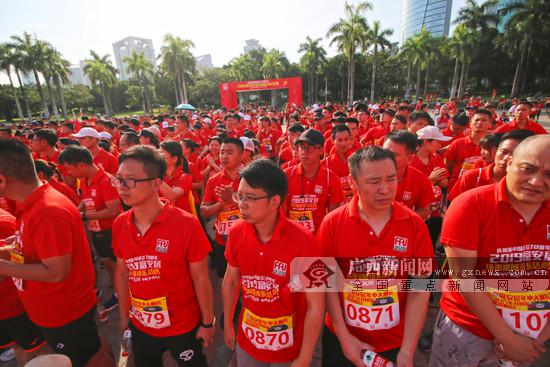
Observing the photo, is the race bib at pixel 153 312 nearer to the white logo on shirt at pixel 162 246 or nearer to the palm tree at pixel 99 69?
the white logo on shirt at pixel 162 246

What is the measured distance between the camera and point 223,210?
10.6 ft

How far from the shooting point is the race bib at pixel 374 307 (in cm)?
180

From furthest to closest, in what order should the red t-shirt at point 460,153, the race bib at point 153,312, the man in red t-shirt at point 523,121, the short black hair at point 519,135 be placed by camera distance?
1. the man in red t-shirt at point 523,121
2. the red t-shirt at point 460,153
3. the short black hair at point 519,135
4. the race bib at point 153,312

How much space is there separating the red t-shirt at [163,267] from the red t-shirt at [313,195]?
1.36 metres

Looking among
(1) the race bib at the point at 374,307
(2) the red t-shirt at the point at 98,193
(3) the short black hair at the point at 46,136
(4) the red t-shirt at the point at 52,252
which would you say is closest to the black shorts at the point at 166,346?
(4) the red t-shirt at the point at 52,252

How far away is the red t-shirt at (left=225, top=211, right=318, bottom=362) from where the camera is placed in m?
1.80

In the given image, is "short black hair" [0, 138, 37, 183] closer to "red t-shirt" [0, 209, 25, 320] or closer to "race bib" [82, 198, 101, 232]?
"red t-shirt" [0, 209, 25, 320]

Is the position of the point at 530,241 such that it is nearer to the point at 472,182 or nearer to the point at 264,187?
the point at 472,182

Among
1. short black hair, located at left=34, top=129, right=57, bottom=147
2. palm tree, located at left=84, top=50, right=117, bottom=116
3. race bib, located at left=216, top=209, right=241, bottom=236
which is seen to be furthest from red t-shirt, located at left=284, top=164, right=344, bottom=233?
palm tree, located at left=84, top=50, right=117, bottom=116

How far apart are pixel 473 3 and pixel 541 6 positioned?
8.83 m

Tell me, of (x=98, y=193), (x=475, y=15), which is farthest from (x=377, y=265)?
(x=475, y=15)

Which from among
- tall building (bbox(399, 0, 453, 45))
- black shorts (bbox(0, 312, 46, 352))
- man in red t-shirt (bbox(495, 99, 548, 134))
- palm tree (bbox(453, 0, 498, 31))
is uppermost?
tall building (bbox(399, 0, 453, 45))

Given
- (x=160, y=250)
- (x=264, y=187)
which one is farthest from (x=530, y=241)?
(x=160, y=250)

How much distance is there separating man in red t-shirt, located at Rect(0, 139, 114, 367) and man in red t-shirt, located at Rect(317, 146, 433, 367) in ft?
6.35
